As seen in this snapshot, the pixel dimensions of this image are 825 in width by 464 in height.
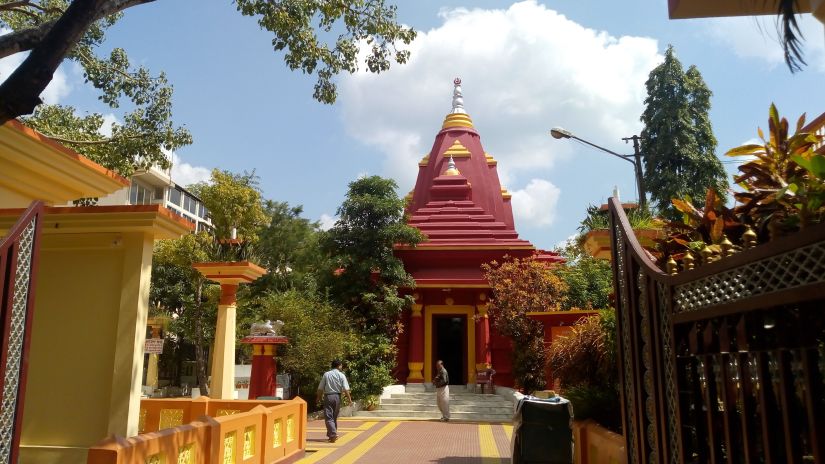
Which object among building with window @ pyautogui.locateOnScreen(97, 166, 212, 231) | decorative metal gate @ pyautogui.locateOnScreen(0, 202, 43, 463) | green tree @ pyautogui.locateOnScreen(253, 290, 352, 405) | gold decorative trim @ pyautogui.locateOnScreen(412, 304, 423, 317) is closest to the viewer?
decorative metal gate @ pyautogui.locateOnScreen(0, 202, 43, 463)

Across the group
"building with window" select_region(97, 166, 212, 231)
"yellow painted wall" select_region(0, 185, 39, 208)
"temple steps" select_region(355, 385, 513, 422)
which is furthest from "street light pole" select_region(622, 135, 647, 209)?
"building with window" select_region(97, 166, 212, 231)

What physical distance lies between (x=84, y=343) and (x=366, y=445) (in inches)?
210

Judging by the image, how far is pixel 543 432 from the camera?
6.33 metres

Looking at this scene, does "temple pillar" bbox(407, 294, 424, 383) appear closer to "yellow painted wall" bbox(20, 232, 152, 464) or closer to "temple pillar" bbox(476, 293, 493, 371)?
"temple pillar" bbox(476, 293, 493, 371)

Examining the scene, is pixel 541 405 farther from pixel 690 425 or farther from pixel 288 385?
pixel 288 385

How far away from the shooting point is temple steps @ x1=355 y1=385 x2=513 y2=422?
1617 centimetres

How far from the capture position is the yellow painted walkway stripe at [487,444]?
9.62m

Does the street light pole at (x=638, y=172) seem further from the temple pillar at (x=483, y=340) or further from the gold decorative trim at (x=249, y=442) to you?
the gold decorative trim at (x=249, y=442)

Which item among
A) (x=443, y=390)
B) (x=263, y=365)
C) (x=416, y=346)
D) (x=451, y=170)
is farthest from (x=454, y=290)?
(x=263, y=365)

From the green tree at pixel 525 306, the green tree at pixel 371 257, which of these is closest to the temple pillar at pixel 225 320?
the green tree at pixel 371 257

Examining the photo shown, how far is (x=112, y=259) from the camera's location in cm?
725

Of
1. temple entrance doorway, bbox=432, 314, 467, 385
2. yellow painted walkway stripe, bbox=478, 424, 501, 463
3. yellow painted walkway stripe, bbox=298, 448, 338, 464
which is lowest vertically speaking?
yellow painted walkway stripe, bbox=298, 448, 338, 464

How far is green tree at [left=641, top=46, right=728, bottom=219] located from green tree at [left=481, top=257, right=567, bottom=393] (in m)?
7.96

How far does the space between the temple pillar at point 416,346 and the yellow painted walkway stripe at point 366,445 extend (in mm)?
4640
